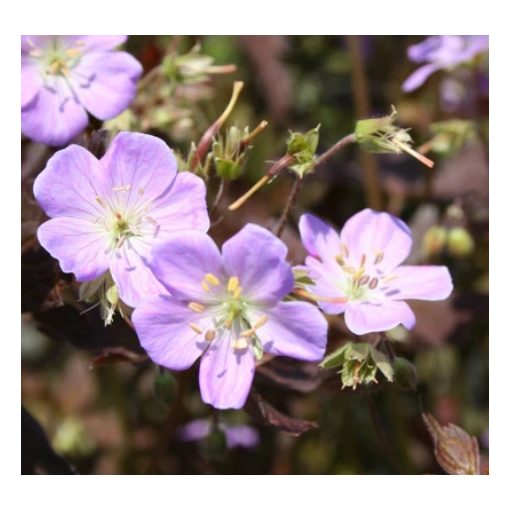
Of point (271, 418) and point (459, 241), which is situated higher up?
point (459, 241)

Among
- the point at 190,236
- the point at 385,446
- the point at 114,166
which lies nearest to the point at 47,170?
the point at 114,166

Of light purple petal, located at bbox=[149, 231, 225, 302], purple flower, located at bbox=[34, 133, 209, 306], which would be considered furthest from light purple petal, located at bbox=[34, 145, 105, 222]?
light purple petal, located at bbox=[149, 231, 225, 302]

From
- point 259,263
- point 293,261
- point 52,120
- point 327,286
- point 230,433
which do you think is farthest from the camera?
point 230,433

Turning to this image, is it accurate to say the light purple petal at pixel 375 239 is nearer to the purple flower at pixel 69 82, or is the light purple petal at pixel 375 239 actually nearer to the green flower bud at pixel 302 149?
the green flower bud at pixel 302 149

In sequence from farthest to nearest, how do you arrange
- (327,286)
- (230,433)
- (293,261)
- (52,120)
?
(230,433)
(293,261)
(52,120)
(327,286)

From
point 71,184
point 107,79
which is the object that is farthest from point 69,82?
point 71,184

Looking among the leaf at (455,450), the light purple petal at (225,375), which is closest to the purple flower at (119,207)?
the light purple petal at (225,375)

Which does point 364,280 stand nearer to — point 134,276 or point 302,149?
point 302,149
